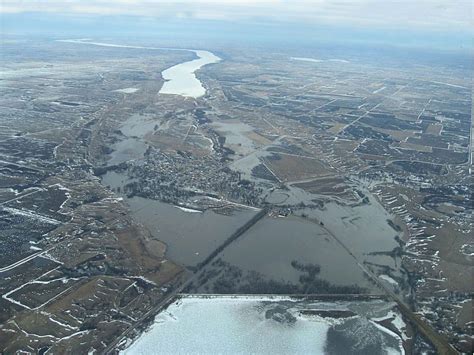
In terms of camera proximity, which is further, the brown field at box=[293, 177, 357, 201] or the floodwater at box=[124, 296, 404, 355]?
the brown field at box=[293, 177, 357, 201]

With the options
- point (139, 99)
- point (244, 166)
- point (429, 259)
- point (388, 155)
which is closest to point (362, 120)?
point (388, 155)

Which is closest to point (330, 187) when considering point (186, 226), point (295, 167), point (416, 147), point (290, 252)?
point (295, 167)

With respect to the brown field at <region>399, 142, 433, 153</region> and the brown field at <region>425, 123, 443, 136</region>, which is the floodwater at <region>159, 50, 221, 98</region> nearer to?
the brown field at <region>399, 142, 433, 153</region>

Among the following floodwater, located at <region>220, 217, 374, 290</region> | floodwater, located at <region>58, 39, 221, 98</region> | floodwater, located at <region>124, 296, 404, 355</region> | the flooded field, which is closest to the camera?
floodwater, located at <region>124, 296, 404, 355</region>

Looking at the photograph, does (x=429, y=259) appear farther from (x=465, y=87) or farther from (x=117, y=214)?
(x=465, y=87)

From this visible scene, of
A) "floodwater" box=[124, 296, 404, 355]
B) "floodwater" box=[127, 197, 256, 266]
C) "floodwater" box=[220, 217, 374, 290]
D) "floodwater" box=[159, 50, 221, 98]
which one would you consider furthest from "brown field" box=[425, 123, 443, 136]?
"floodwater" box=[124, 296, 404, 355]

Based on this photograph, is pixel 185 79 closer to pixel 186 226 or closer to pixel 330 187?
pixel 330 187
